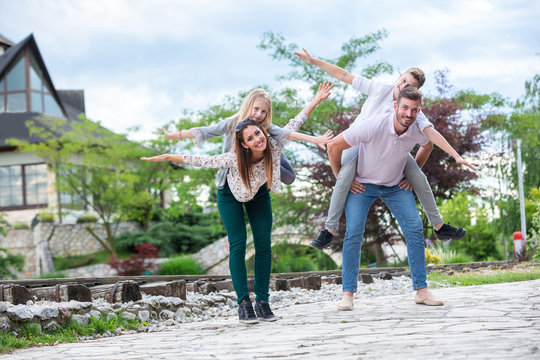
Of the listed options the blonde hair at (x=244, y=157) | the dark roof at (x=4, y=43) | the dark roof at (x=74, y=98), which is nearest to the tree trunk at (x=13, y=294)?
the blonde hair at (x=244, y=157)

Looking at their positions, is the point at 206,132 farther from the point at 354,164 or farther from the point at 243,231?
the point at 354,164

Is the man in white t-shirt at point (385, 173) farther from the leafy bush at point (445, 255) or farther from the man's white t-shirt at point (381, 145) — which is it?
the leafy bush at point (445, 255)

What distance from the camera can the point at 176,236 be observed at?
92.9 feet

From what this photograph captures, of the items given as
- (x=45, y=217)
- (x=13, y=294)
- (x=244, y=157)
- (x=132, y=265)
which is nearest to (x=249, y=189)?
(x=244, y=157)

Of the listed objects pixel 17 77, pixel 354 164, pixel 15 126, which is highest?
pixel 17 77

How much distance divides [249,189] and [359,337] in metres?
1.39

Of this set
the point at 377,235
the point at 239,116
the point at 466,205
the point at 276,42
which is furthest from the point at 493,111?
the point at 239,116

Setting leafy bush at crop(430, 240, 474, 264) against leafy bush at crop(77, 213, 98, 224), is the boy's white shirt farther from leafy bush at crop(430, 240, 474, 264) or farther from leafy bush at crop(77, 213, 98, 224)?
leafy bush at crop(77, 213, 98, 224)

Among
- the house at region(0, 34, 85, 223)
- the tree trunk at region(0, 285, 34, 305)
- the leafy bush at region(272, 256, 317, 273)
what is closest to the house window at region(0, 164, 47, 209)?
the house at region(0, 34, 85, 223)

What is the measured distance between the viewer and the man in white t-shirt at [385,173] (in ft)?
14.6

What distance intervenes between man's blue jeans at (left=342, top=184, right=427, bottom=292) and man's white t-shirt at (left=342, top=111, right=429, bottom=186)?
0.11m

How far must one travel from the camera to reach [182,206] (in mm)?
22766

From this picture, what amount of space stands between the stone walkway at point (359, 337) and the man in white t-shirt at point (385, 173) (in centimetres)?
32

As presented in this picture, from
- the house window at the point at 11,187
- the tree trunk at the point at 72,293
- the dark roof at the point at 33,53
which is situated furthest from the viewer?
the dark roof at the point at 33,53
